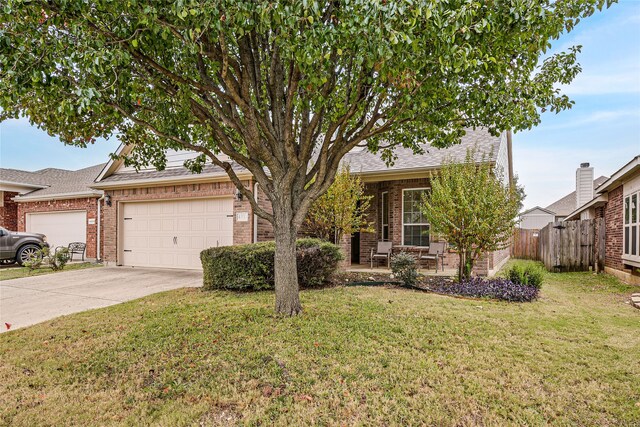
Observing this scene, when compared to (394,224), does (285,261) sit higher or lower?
lower

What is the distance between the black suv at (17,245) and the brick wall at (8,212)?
4678 mm

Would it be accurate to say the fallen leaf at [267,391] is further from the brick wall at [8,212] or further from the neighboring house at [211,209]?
the brick wall at [8,212]

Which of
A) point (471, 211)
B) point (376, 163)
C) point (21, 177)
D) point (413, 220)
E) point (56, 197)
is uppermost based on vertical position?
point (21, 177)

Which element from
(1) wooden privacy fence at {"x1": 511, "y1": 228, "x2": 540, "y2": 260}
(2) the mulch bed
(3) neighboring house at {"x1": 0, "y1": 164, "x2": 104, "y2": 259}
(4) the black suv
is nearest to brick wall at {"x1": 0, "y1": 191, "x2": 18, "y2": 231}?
(3) neighboring house at {"x1": 0, "y1": 164, "x2": 104, "y2": 259}

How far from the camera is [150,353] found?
160 inches

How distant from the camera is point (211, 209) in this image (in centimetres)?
1075

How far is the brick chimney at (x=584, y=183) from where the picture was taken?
17188 millimetres

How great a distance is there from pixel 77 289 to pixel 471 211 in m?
8.91

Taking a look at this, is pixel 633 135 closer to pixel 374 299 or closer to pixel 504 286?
pixel 504 286

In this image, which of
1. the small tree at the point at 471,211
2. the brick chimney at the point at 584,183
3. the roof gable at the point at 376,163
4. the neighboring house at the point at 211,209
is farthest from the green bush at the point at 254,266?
the brick chimney at the point at 584,183

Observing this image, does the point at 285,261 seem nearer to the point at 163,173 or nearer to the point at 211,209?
the point at 211,209

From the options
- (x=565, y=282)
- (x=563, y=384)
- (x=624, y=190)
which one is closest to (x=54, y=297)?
(x=563, y=384)

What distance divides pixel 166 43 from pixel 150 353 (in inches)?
153

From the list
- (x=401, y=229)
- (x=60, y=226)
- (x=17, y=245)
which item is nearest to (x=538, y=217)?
(x=401, y=229)
